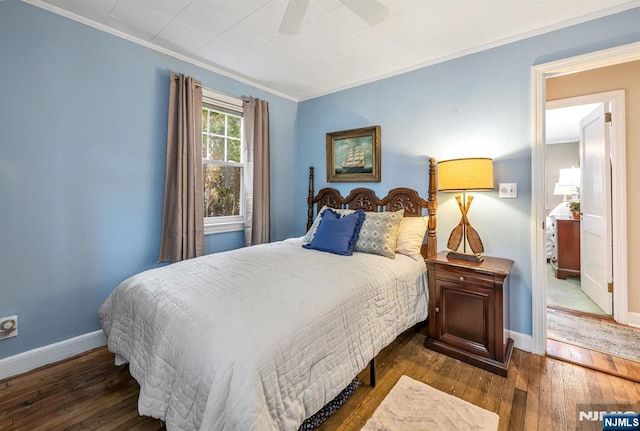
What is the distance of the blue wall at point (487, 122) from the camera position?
2.14m

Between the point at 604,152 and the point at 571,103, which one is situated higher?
the point at 571,103

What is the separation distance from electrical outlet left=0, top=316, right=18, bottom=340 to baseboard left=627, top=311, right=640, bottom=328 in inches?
199

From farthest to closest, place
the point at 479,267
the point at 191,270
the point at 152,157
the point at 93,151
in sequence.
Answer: the point at 152,157 → the point at 93,151 → the point at 479,267 → the point at 191,270

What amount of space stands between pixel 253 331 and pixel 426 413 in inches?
45.9

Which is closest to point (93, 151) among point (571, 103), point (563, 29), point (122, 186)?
point (122, 186)

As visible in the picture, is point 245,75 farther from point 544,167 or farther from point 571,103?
point 571,103

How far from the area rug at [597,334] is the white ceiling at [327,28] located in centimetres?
251

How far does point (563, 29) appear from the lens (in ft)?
6.86

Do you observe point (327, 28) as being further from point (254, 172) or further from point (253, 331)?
point (253, 331)

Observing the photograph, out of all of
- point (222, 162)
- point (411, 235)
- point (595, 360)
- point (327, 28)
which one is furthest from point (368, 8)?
point (595, 360)

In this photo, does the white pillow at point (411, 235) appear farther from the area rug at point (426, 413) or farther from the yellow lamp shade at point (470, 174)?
the area rug at point (426, 413)

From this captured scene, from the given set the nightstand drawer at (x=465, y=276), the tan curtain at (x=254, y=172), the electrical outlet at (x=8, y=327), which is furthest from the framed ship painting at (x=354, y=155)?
the electrical outlet at (x=8, y=327)

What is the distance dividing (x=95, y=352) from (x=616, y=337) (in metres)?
4.34

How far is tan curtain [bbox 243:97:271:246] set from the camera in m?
3.22
